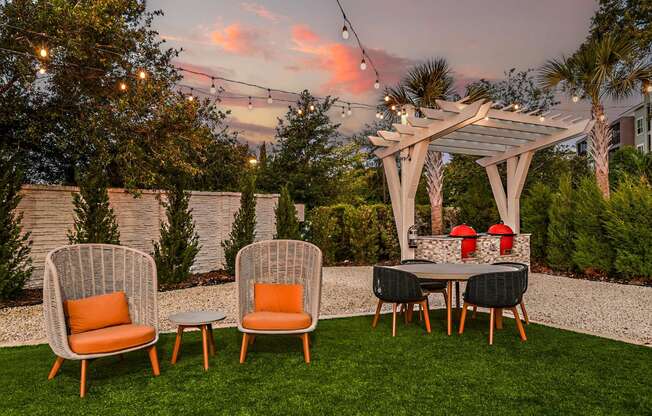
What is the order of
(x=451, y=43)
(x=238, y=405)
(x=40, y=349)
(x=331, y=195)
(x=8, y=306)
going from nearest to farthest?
(x=238, y=405) < (x=40, y=349) < (x=8, y=306) < (x=451, y=43) < (x=331, y=195)

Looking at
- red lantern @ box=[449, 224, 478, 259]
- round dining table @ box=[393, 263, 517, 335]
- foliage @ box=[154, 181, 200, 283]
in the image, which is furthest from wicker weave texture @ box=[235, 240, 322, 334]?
red lantern @ box=[449, 224, 478, 259]

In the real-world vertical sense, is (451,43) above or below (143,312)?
above

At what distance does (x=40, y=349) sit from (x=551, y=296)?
6775 mm

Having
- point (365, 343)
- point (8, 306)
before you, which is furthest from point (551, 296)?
point (8, 306)

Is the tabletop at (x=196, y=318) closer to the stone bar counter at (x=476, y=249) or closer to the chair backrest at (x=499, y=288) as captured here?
the chair backrest at (x=499, y=288)

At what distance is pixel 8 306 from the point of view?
6.53 metres

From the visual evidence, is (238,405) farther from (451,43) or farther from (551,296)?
(451,43)

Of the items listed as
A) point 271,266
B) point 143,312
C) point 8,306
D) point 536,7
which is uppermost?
point 536,7

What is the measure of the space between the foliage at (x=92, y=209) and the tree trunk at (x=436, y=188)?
25.6 feet

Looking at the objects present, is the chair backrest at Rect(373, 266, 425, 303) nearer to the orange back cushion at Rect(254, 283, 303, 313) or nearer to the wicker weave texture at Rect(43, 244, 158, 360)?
the orange back cushion at Rect(254, 283, 303, 313)

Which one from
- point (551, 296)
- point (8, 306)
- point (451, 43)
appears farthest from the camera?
point (451, 43)

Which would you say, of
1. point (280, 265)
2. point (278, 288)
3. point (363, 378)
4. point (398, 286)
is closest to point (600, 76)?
point (398, 286)

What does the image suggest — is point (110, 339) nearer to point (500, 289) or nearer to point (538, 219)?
point (500, 289)

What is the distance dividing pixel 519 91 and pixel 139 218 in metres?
11.4
